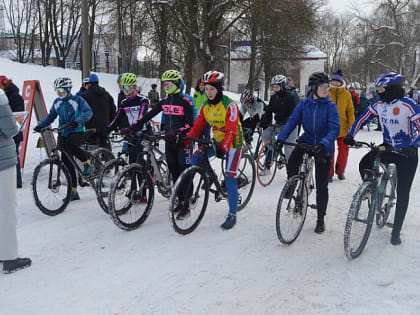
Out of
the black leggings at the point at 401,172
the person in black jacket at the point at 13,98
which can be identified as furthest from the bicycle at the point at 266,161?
the person in black jacket at the point at 13,98

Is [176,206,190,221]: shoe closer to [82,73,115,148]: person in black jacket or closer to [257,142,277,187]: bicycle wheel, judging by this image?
[257,142,277,187]: bicycle wheel

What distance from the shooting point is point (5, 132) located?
4.00 meters

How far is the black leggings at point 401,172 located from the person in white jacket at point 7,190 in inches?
152

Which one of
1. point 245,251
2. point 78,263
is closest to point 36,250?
point 78,263

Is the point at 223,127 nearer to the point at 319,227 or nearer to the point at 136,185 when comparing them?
the point at 136,185

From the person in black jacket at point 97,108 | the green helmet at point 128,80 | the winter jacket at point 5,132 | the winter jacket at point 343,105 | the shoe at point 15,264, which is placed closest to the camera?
the winter jacket at point 5,132

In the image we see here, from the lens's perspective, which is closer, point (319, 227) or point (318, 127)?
point (318, 127)

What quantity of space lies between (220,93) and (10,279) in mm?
3085

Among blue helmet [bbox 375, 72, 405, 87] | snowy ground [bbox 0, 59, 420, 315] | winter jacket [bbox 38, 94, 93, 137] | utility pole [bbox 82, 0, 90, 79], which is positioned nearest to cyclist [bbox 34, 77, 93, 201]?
winter jacket [bbox 38, 94, 93, 137]

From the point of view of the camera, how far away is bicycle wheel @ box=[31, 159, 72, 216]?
5746mm

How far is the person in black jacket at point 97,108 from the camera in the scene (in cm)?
838

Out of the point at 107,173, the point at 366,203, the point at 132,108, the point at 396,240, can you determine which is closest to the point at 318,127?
the point at 366,203

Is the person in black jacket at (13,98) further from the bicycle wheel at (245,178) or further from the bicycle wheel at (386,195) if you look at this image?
the bicycle wheel at (386,195)

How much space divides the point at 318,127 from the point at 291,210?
3.60ft
